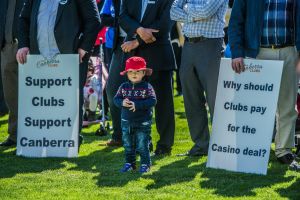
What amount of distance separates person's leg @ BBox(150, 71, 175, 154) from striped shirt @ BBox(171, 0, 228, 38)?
0.66 meters

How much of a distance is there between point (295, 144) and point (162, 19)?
6.56 ft

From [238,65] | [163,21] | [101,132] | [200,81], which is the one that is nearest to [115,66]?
[163,21]

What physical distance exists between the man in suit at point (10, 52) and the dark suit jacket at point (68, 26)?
0.66 meters

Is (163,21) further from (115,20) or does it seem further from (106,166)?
(106,166)

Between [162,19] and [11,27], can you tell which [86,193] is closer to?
[162,19]

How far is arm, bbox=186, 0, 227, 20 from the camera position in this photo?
895 centimetres

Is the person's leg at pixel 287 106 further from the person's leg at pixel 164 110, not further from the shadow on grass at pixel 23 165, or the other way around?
the shadow on grass at pixel 23 165

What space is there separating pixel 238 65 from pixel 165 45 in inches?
56.3

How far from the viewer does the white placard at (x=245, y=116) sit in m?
8.16

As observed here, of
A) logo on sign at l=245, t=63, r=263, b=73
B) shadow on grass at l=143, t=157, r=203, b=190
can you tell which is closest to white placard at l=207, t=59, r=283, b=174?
logo on sign at l=245, t=63, r=263, b=73

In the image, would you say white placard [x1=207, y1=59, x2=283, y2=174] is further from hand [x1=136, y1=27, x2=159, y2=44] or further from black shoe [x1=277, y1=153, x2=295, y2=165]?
hand [x1=136, y1=27, x2=159, y2=44]

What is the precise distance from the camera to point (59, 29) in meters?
9.30

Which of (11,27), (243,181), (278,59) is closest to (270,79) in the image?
(278,59)

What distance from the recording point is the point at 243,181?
7.84 metres
